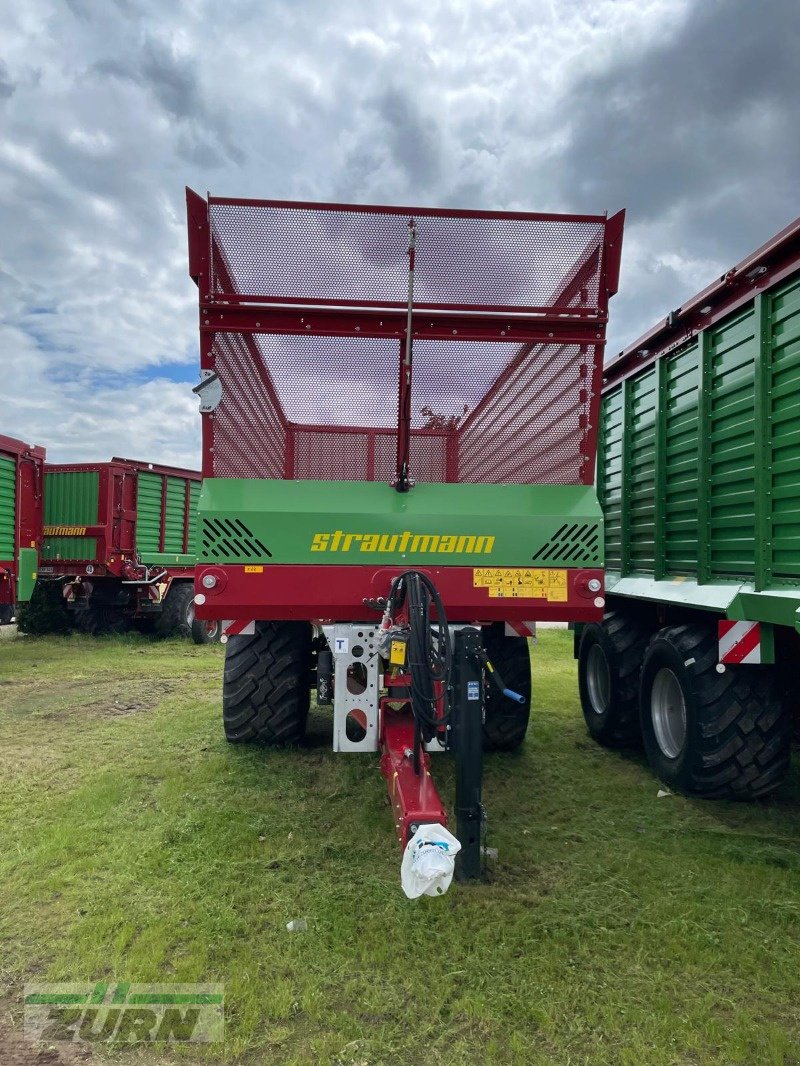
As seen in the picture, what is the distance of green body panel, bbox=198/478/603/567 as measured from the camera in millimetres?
3766

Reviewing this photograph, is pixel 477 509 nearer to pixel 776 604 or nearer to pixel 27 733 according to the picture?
pixel 776 604

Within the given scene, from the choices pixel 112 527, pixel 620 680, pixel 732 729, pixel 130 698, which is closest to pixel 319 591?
pixel 732 729

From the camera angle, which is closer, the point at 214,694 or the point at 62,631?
the point at 214,694

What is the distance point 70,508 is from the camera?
1048cm

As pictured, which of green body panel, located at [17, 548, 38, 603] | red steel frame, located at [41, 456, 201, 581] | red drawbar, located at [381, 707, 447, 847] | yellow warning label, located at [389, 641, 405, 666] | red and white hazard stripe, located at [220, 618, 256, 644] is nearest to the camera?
red drawbar, located at [381, 707, 447, 847]

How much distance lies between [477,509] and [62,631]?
9178 millimetres

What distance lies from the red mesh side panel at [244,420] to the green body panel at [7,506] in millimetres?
6424

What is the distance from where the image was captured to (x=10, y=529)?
9.16m

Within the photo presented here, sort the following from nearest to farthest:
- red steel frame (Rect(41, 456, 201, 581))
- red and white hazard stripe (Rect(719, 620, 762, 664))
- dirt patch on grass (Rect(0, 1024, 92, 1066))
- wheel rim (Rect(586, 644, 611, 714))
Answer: dirt patch on grass (Rect(0, 1024, 92, 1066)) < red and white hazard stripe (Rect(719, 620, 762, 664)) < wheel rim (Rect(586, 644, 611, 714)) < red steel frame (Rect(41, 456, 201, 581))

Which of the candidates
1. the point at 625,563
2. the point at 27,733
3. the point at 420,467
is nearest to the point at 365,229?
the point at 420,467

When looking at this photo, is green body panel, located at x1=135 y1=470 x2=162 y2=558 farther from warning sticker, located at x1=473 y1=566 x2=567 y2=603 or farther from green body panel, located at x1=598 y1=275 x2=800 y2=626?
warning sticker, located at x1=473 y1=566 x2=567 y2=603

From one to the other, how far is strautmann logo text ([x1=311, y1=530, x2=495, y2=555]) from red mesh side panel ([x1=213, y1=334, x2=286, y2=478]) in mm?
A: 485

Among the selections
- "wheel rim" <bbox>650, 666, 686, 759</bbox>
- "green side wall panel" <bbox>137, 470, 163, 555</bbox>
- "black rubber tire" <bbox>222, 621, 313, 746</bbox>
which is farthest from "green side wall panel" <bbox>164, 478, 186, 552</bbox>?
"wheel rim" <bbox>650, 666, 686, 759</bbox>

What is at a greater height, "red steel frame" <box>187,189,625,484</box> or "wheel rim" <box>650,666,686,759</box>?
"red steel frame" <box>187,189,625,484</box>
